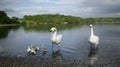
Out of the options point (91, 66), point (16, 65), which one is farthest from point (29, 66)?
point (91, 66)

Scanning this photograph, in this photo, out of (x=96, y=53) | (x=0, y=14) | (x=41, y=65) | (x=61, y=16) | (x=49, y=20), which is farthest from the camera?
(x=61, y=16)

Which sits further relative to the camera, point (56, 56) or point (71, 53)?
point (71, 53)

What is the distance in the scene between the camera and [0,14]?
128000 mm

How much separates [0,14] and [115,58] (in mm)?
118675

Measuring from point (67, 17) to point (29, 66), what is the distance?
177m

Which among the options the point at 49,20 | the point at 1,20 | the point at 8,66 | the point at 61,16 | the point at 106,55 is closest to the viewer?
the point at 8,66

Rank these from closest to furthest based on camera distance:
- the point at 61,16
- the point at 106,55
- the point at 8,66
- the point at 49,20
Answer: the point at 8,66 → the point at 106,55 → the point at 49,20 → the point at 61,16

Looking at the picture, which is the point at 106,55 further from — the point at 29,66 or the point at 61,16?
the point at 61,16

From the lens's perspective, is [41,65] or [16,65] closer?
[16,65]

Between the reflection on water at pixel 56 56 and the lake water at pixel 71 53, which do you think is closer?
the lake water at pixel 71 53

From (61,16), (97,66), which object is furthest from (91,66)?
(61,16)

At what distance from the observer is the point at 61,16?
18588 cm

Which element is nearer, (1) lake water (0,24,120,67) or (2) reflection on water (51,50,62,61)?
(1) lake water (0,24,120,67)

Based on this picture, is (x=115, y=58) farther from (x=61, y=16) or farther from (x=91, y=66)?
(x=61, y=16)
